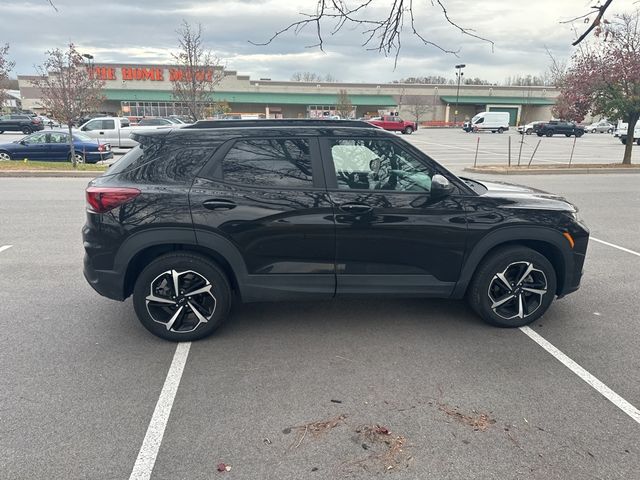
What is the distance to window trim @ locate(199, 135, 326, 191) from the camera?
3693 millimetres

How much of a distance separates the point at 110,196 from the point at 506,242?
11.1 feet

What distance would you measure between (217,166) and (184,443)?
2.10 m

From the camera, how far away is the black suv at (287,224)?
364cm

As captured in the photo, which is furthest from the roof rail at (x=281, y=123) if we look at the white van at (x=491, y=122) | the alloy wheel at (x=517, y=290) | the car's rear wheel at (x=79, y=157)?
the white van at (x=491, y=122)

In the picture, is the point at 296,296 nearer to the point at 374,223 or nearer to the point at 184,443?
the point at 374,223

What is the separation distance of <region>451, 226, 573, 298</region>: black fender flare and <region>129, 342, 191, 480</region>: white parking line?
2.40m

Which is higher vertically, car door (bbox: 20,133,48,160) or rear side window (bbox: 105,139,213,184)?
rear side window (bbox: 105,139,213,184)

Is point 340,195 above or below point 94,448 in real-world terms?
above

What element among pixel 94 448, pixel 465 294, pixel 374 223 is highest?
pixel 374 223

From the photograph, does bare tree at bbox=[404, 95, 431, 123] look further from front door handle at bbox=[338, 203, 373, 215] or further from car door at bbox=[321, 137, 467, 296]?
front door handle at bbox=[338, 203, 373, 215]

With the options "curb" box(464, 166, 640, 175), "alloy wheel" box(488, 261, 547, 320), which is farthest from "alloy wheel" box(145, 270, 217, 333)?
"curb" box(464, 166, 640, 175)

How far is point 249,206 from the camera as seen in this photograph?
11.9 ft

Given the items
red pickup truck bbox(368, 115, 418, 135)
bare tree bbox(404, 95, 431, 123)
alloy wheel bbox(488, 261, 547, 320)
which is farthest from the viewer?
bare tree bbox(404, 95, 431, 123)

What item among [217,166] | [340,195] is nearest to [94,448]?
[217,166]
